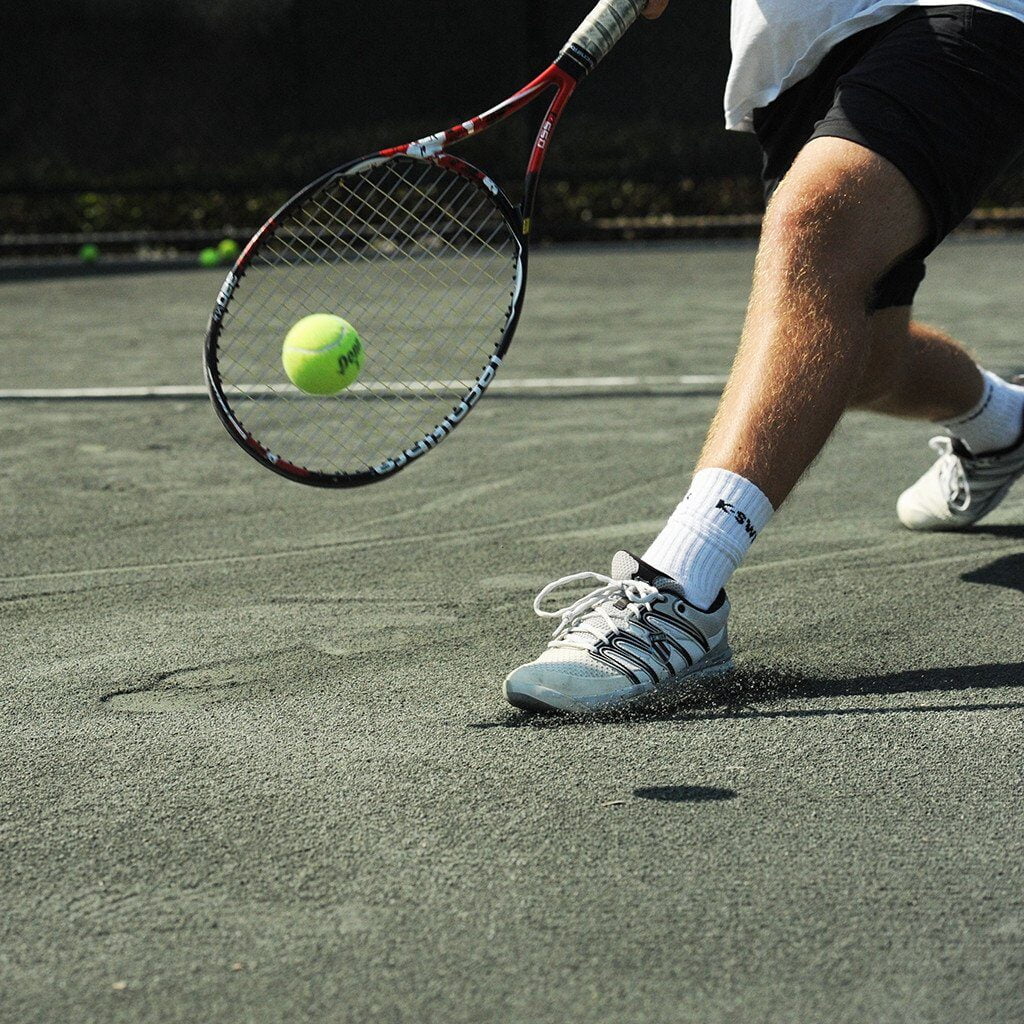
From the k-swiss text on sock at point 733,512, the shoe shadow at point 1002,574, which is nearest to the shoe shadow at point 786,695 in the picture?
the k-swiss text on sock at point 733,512

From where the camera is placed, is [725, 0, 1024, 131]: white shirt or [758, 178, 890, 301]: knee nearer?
[758, 178, 890, 301]: knee

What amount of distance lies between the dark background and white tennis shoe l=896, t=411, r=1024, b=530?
34.4 feet

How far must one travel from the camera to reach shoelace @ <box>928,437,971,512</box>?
3.19m

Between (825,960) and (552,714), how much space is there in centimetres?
77

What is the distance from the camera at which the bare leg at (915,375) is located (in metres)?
2.87

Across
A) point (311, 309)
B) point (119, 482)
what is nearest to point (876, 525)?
point (119, 482)

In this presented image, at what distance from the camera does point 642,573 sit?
2.29 metres

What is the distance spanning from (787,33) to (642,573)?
3.20 feet

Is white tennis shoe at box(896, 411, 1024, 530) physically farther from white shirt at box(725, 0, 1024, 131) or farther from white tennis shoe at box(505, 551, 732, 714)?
white tennis shoe at box(505, 551, 732, 714)

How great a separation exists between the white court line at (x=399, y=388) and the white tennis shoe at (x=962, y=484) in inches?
84.5

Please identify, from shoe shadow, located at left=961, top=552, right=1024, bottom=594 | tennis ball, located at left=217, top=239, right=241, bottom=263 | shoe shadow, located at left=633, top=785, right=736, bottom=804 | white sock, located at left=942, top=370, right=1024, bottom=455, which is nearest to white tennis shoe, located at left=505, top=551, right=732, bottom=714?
shoe shadow, located at left=633, top=785, right=736, bottom=804

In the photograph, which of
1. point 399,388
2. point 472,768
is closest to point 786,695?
point 472,768

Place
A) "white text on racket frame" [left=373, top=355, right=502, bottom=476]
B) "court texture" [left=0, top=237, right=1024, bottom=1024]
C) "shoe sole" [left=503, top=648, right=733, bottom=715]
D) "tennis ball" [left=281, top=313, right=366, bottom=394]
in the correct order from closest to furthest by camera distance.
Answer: "court texture" [left=0, top=237, right=1024, bottom=1024] → "shoe sole" [left=503, top=648, right=733, bottom=715] → "white text on racket frame" [left=373, top=355, right=502, bottom=476] → "tennis ball" [left=281, top=313, right=366, bottom=394]

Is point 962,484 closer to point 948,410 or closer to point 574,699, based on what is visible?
point 948,410
